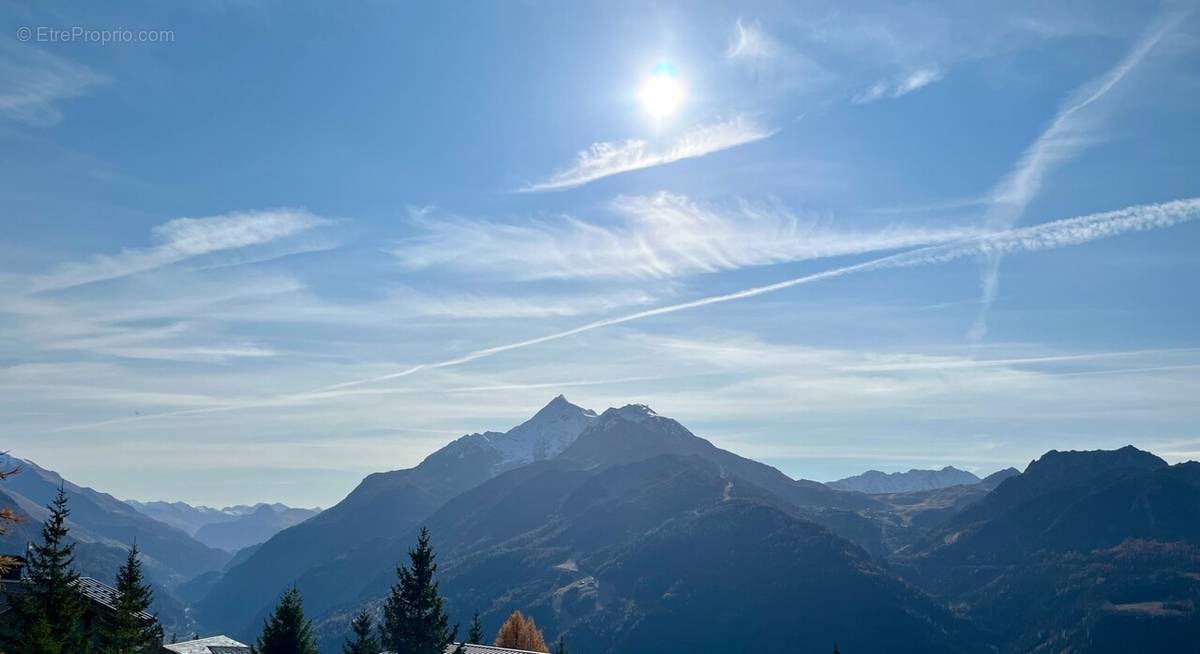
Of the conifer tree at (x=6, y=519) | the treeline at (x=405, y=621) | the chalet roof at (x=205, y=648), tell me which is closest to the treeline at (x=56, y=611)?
the treeline at (x=405, y=621)

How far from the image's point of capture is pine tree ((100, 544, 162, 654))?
193 feet

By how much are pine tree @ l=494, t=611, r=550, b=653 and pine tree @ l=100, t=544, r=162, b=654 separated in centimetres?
8370

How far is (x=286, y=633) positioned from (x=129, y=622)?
1645cm

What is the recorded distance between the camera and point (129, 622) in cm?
5950

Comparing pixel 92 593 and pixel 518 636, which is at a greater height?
pixel 92 593

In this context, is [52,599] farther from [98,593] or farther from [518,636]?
[518,636]

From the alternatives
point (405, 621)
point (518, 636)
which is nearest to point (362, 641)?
point (405, 621)

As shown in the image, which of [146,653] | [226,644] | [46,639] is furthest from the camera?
[226,644]

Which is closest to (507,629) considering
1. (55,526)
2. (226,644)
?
(226,644)

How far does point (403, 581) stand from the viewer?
69.1m

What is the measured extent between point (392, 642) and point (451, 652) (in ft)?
41.2

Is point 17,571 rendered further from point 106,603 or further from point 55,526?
point 55,526

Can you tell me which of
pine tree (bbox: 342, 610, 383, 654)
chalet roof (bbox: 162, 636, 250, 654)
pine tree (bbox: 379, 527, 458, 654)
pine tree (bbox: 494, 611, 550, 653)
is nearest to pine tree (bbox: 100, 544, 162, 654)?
chalet roof (bbox: 162, 636, 250, 654)

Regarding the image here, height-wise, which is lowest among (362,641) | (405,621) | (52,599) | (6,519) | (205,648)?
(205,648)
